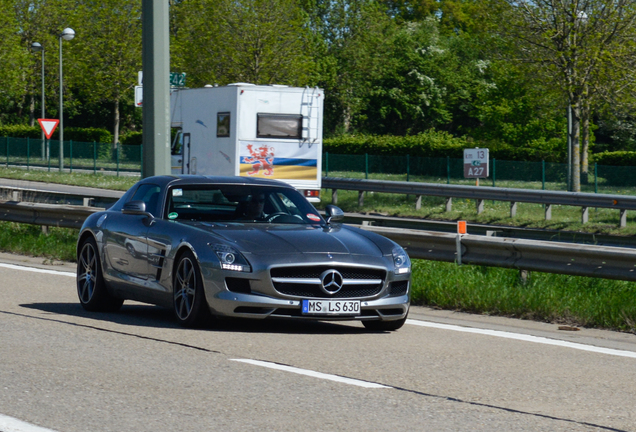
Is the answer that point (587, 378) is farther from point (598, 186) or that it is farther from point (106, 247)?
point (598, 186)

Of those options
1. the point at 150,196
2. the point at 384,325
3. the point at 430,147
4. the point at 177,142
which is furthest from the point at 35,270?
the point at 430,147

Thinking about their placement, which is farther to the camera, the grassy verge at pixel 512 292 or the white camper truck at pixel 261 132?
the white camper truck at pixel 261 132

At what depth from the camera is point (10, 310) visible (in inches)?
388

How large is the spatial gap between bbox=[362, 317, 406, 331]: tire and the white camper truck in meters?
17.4

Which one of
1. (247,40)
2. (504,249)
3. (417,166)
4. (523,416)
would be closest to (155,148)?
(504,249)

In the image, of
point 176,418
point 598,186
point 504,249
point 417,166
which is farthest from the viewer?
point 417,166

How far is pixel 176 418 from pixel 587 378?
2.93 metres

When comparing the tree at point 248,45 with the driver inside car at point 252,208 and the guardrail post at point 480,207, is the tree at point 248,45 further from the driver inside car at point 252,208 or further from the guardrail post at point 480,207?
the driver inside car at point 252,208

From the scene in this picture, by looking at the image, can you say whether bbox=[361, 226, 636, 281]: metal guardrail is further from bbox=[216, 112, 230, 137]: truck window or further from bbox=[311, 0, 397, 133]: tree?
bbox=[311, 0, 397, 133]: tree

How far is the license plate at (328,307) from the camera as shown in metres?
8.50

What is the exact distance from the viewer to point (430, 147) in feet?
163

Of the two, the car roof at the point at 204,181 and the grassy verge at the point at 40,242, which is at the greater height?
the car roof at the point at 204,181

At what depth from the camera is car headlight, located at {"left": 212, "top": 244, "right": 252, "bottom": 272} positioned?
846cm

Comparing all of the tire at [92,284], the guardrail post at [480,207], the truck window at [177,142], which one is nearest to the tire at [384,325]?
the tire at [92,284]
